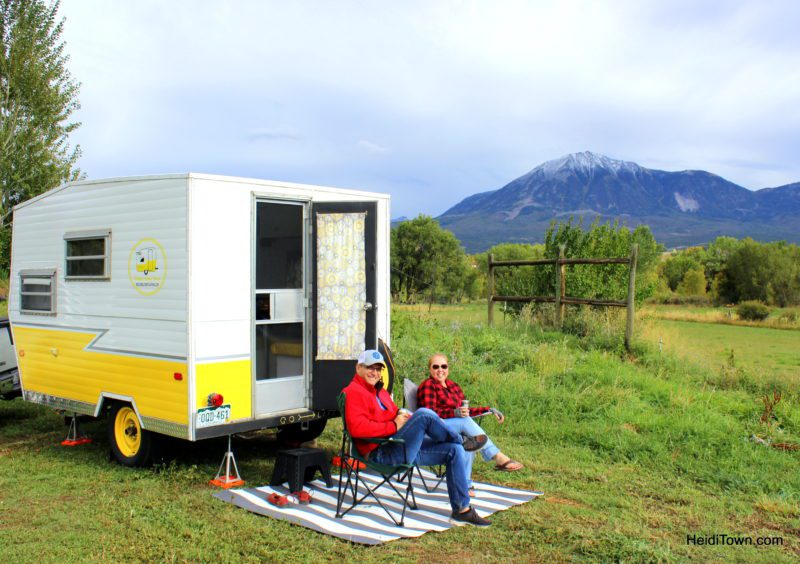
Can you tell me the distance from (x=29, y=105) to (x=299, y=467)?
17461mm

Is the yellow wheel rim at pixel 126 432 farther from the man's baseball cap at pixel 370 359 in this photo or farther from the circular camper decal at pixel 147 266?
the man's baseball cap at pixel 370 359

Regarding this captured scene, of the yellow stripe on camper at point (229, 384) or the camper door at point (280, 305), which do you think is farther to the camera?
the camper door at point (280, 305)

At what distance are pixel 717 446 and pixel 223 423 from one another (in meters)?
4.81

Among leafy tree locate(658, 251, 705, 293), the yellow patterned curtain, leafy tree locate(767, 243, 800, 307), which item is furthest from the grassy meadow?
leafy tree locate(658, 251, 705, 293)

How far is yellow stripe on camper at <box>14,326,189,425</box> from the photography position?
608 cm

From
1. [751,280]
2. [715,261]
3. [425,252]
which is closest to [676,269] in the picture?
[715,261]

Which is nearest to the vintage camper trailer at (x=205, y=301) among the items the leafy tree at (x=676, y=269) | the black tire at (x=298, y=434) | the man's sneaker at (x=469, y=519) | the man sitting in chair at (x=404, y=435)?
the black tire at (x=298, y=434)

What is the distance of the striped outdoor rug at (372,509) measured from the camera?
4.98 metres

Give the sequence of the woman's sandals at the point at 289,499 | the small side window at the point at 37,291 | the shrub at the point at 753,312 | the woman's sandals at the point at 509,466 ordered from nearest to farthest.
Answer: the woman's sandals at the point at 289,499 < the woman's sandals at the point at 509,466 < the small side window at the point at 37,291 < the shrub at the point at 753,312

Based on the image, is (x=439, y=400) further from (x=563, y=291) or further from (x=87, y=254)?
(x=563, y=291)

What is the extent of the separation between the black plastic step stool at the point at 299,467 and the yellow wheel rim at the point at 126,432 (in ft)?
5.21

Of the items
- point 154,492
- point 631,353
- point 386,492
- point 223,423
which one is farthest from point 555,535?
point 631,353

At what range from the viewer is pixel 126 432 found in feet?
22.5

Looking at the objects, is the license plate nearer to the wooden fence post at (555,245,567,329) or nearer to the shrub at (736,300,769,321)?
the wooden fence post at (555,245,567,329)
